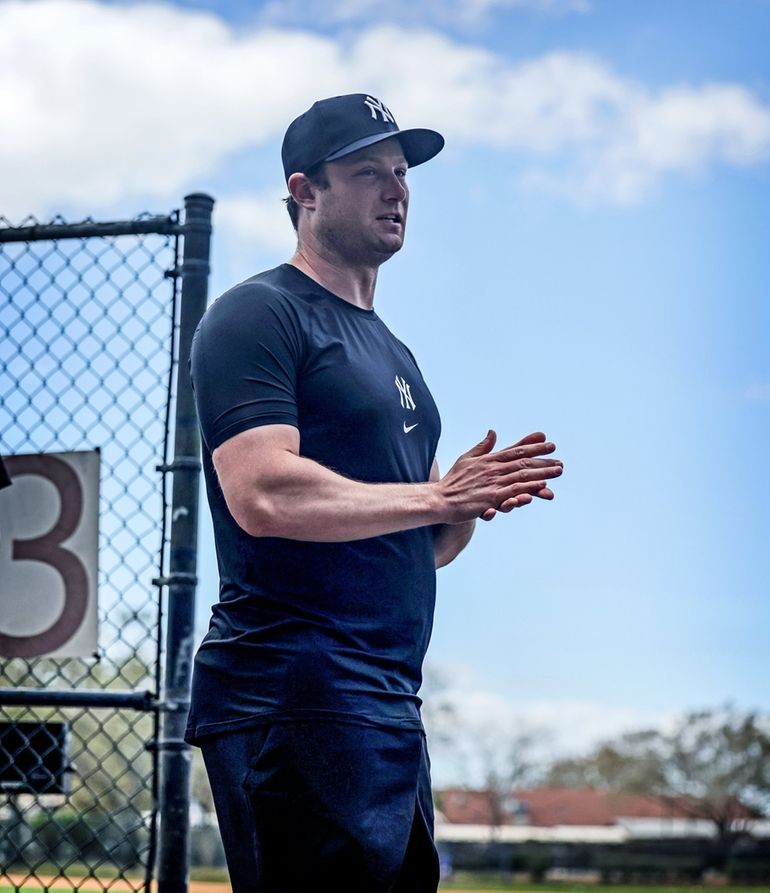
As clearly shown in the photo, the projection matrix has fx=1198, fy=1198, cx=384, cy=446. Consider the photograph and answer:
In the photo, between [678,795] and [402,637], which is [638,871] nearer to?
[678,795]

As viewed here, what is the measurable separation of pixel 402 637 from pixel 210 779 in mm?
474

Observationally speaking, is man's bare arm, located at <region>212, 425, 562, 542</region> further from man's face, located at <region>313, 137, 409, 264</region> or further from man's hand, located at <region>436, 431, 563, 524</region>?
man's face, located at <region>313, 137, 409, 264</region>

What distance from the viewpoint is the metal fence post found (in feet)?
11.4

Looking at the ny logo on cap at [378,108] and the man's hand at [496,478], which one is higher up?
the ny logo on cap at [378,108]

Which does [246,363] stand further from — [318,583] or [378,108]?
[378,108]

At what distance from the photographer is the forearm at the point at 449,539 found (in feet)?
9.15

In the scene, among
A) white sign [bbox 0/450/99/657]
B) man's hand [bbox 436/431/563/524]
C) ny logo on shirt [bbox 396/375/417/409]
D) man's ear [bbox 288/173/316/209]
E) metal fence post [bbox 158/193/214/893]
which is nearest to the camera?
man's hand [bbox 436/431/563/524]

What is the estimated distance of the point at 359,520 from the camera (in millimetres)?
2275

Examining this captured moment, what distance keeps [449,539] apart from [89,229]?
1.94 m

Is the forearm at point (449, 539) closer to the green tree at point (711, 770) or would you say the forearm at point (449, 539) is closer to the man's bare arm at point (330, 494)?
the man's bare arm at point (330, 494)

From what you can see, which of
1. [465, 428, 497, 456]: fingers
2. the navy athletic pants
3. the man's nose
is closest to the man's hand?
[465, 428, 497, 456]: fingers

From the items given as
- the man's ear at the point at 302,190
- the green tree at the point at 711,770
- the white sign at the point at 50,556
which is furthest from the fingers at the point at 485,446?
the green tree at the point at 711,770

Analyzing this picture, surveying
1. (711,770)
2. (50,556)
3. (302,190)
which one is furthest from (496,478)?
(711,770)

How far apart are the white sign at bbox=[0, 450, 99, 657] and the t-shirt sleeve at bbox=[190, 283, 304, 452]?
4.94ft
